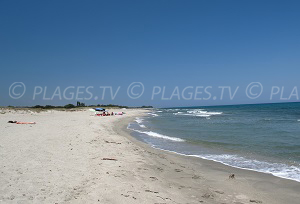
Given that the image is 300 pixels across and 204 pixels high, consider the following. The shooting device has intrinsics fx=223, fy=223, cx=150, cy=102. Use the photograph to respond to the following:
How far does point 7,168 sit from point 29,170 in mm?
677

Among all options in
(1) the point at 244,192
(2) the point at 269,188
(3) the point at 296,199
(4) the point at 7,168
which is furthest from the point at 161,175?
(4) the point at 7,168

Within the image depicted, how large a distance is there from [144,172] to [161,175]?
1.73 ft

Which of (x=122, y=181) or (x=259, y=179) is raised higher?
(x=122, y=181)

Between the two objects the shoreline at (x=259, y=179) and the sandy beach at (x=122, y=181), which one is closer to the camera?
the sandy beach at (x=122, y=181)

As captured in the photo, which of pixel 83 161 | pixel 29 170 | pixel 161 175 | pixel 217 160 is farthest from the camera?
pixel 217 160

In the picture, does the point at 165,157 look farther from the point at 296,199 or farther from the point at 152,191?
the point at 296,199

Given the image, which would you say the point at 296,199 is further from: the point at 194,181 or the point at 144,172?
the point at 144,172

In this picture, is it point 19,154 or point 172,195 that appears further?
point 19,154

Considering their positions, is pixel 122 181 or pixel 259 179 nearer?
pixel 122 181

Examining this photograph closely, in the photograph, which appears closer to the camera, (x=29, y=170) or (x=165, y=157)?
(x=29, y=170)

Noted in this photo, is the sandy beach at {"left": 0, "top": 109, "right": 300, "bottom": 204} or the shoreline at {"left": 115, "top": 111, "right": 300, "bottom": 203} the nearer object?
the sandy beach at {"left": 0, "top": 109, "right": 300, "bottom": 204}

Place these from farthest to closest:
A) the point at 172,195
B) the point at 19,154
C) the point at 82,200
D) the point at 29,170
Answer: the point at 19,154 → the point at 29,170 → the point at 172,195 → the point at 82,200

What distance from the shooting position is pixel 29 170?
6.02 meters


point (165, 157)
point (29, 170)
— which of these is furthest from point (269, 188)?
point (29, 170)
